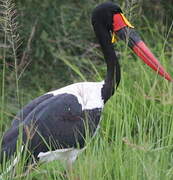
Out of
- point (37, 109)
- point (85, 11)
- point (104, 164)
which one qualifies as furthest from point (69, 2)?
point (104, 164)

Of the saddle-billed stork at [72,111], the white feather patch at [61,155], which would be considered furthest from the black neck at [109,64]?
the white feather patch at [61,155]

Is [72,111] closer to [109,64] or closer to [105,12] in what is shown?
[109,64]

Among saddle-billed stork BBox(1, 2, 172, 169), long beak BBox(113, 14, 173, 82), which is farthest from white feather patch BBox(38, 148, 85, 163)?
long beak BBox(113, 14, 173, 82)

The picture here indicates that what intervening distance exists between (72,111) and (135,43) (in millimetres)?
615

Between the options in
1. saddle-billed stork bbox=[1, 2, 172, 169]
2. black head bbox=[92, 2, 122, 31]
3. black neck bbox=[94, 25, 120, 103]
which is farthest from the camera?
black head bbox=[92, 2, 122, 31]

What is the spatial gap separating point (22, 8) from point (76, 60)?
25.5 inches

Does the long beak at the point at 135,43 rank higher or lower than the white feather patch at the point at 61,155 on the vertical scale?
higher

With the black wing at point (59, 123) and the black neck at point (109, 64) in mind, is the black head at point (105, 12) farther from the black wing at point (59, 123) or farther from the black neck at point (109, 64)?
the black wing at point (59, 123)

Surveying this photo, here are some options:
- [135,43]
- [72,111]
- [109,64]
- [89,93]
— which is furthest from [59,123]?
[135,43]

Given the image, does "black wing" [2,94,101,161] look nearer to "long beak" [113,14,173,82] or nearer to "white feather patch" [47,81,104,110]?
"white feather patch" [47,81,104,110]

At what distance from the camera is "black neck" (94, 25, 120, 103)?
4.47 metres

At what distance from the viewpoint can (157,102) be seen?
189 inches

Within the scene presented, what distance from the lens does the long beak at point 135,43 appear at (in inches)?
177

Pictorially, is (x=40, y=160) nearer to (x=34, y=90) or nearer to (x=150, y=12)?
(x=34, y=90)
